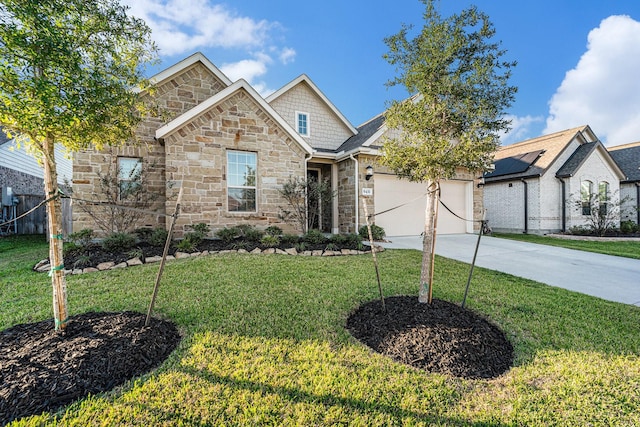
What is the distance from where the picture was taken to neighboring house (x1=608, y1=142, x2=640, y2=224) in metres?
16.4

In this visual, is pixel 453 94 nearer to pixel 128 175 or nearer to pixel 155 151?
pixel 155 151

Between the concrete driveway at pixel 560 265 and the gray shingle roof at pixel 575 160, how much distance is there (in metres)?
7.50

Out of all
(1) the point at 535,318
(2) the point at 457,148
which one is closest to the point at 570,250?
(1) the point at 535,318

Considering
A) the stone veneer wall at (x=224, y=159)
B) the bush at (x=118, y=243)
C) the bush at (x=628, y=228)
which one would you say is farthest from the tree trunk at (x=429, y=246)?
the bush at (x=628, y=228)

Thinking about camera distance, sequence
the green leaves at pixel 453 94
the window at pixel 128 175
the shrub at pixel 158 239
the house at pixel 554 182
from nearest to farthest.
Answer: the green leaves at pixel 453 94 → the shrub at pixel 158 239 → the window at pixel 128 175 → the house at pixel 554 182

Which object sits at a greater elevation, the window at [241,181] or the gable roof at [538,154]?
the gable roof at [538,154]

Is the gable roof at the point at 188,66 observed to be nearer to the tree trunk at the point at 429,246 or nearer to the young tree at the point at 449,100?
the young tree at the point at 449,100

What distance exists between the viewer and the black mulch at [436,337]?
8.62ft

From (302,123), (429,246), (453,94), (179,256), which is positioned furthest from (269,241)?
(302,123)

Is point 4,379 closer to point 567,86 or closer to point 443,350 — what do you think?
point 443,350

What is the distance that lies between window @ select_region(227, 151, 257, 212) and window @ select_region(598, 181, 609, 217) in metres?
16.7

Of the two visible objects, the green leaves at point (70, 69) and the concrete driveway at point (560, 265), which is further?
the concrete driveway at point (560, 265)

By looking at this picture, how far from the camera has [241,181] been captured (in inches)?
350

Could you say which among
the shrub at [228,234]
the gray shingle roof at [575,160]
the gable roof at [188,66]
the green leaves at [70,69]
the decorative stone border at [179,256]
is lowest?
the decorative stone border at [179,256]
